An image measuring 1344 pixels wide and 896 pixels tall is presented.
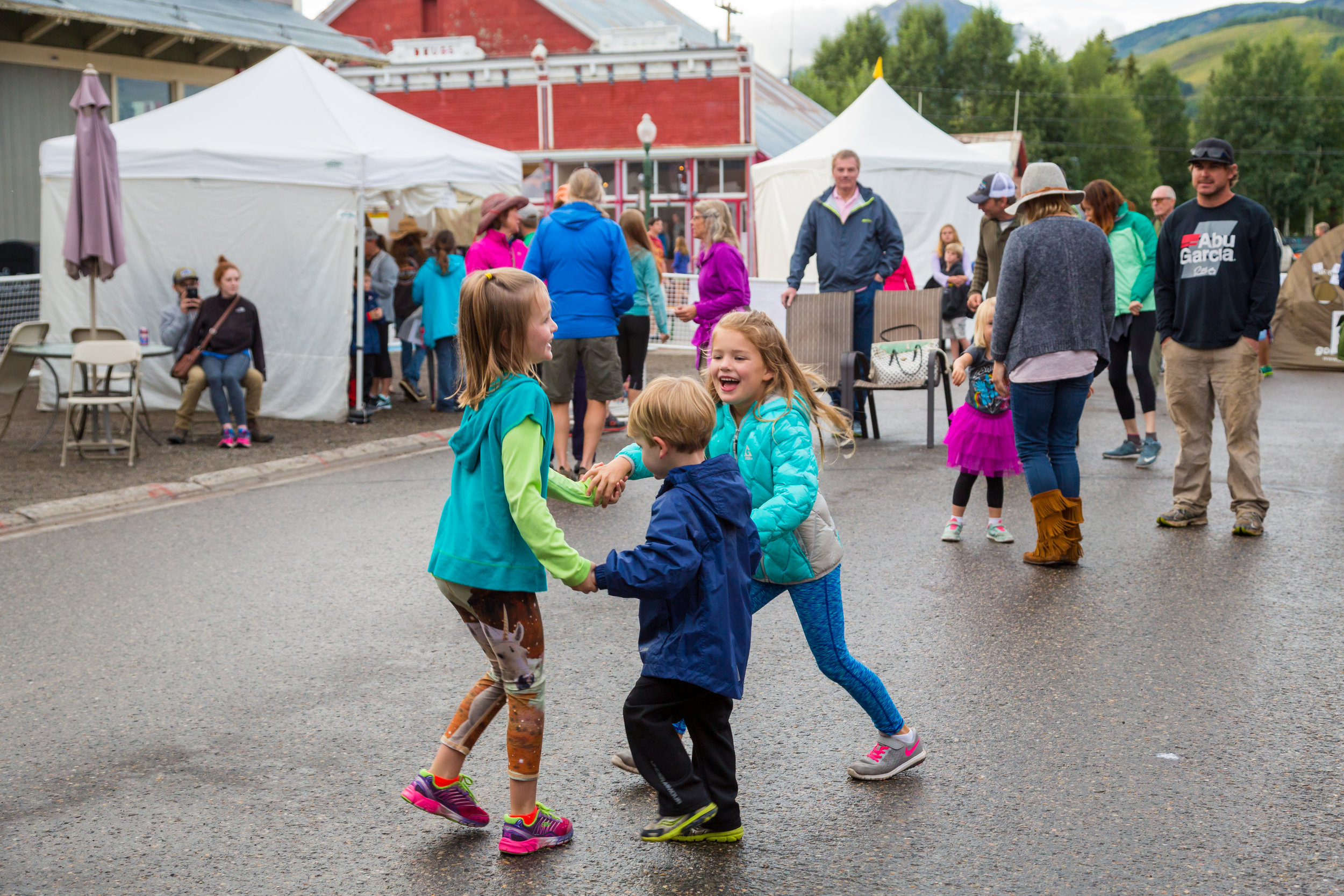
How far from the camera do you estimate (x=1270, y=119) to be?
83.9 meters

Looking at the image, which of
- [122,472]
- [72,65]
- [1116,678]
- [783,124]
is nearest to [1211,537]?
[1116,678]

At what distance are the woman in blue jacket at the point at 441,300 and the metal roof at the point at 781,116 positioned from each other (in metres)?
23.4

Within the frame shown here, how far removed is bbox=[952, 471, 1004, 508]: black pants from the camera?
7121 millimetres

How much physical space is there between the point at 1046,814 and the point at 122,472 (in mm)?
7667

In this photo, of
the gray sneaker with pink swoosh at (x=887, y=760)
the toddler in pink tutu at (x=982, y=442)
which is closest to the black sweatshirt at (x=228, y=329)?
the toddler in pink tutu at (x=982, y=442)

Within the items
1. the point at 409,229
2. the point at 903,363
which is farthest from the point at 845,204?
the point at 409,229

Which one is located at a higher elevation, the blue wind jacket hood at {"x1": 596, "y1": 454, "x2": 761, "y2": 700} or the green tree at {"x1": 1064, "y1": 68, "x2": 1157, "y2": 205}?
the green tree at {"x1": 1064, "y1": 68, "x2": 1157, "y2": 205}

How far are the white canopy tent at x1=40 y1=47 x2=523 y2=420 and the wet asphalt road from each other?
4860mm

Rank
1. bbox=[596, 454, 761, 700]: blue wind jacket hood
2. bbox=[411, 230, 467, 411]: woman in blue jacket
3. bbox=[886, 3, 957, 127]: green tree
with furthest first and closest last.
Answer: bbox=[886, 3, 957, 127]: green tree
bbox=[411, 230, 467, 411]: woman in blue jacket
bbox=[596, 454, 761, 700]: blue wind jacket hood

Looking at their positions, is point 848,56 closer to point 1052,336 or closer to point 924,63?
point 924,63

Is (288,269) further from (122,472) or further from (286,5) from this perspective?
(286,5)

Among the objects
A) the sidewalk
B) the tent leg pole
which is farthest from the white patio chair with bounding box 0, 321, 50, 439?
the tent leg pole

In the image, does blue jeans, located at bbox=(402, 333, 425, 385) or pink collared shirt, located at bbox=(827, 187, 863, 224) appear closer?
pink collared shirt, located at bbox=(827, 187, 863, 224)

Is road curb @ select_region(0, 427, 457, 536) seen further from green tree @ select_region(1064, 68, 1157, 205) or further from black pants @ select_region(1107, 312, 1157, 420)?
green tree @ select_region(1064, 68, 1157, 205)
